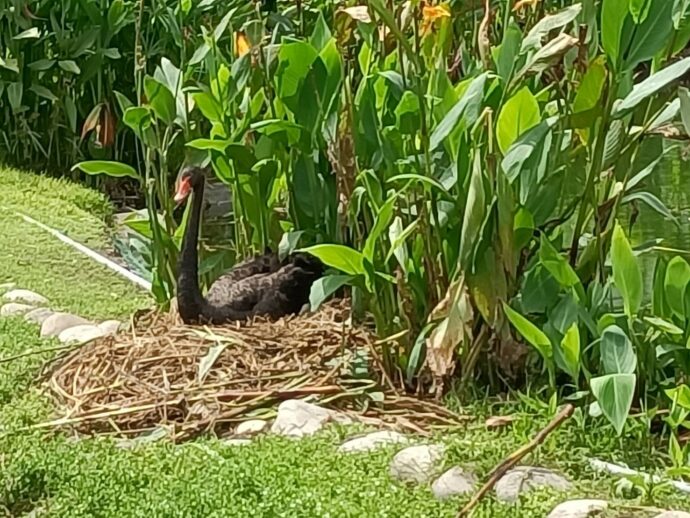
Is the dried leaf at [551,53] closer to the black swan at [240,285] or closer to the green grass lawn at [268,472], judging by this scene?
the green grass lawn at [268,472]

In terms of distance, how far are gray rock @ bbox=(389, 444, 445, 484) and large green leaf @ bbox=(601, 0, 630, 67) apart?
1.06 m

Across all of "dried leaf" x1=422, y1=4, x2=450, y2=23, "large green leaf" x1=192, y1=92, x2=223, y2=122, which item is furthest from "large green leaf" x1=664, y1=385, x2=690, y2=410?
"large green leaf" x1=192, y1=92, x2=223, y2=122

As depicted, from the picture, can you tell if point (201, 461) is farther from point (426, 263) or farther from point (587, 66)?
point (587, 66)

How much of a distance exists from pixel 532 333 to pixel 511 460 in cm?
43

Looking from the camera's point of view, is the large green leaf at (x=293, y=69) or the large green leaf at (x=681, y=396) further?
the large green leaf at (x=293, y=69)

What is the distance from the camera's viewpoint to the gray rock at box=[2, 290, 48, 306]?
4.81m

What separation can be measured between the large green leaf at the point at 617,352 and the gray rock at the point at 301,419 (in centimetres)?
69

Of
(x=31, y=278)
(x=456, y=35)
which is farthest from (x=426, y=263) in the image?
(x=31, y=278)

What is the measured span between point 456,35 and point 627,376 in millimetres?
2019

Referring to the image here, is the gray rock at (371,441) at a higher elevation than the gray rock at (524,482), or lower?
lower

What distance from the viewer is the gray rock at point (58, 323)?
434 cm

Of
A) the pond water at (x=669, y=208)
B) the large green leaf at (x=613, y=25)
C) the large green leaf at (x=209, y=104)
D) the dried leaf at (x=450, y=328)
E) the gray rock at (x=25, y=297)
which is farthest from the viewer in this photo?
the pond water at (x=669, y=208)

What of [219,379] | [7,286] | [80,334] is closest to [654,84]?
[219,379]

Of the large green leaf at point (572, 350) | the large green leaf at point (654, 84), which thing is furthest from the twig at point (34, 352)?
the large green leaf at point (654, 84)
